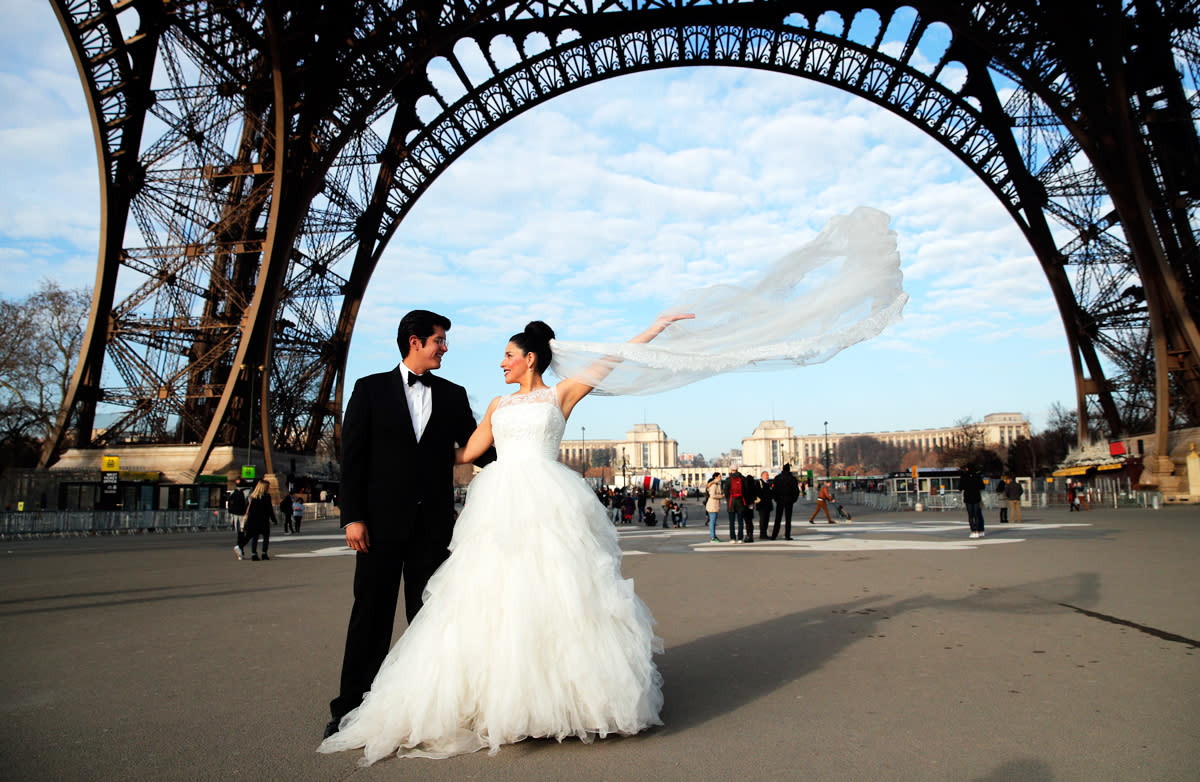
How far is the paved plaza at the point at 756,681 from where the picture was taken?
2945 mm

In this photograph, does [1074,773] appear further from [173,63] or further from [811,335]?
[173,63]

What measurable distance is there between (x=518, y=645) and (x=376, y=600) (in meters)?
0.76

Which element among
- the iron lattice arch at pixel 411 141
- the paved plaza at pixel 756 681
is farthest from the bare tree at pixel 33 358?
the paved plaza at pixel 756 681

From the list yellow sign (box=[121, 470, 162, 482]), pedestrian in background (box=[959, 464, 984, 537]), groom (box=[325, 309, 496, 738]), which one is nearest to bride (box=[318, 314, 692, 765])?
groom (box=[325, 309, 496, 738])

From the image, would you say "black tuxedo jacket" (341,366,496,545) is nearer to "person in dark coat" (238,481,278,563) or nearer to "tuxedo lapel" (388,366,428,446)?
"tuxedo lapel" (388,366,428,446)

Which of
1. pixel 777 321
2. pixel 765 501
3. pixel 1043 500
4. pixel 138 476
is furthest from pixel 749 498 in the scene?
pixel 1043 500

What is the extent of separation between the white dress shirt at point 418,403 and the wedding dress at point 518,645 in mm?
452

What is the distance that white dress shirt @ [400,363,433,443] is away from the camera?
3.73 meters

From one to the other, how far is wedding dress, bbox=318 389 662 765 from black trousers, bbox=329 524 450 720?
A: 0.68 feet

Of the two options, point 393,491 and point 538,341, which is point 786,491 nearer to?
point 538,341

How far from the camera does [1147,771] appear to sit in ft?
9.02

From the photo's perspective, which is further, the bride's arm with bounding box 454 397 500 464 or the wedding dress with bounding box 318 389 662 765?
the bride's arm with bounding box 454 397 500 464

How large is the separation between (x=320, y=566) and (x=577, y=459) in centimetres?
12082

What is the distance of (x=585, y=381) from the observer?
393cm
